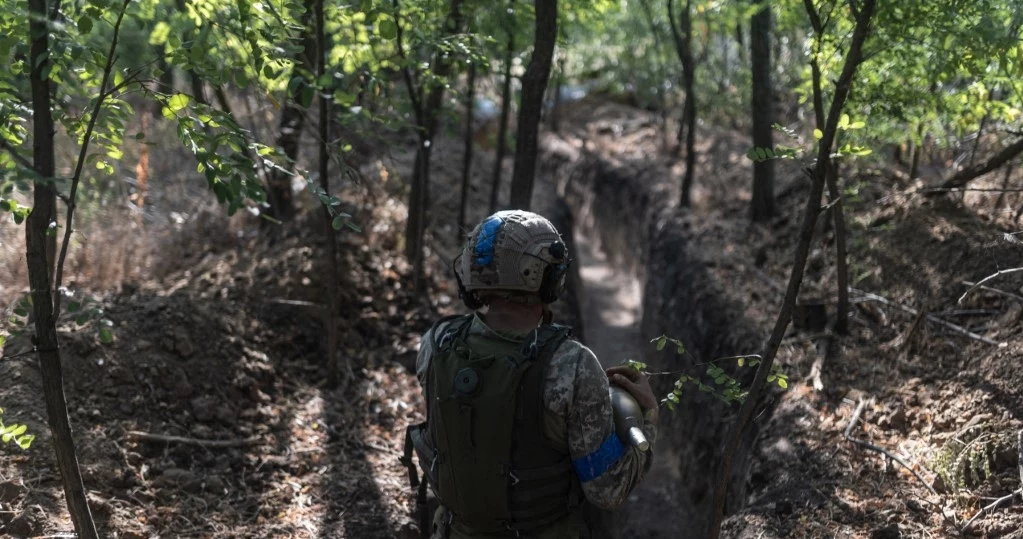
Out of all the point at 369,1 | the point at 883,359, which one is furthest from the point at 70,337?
the point at 883,359

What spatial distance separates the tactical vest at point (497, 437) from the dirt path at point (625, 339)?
3554mm

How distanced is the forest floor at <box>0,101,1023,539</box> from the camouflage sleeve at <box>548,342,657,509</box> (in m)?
1.76

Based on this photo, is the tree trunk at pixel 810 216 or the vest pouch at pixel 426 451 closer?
the vest pouch at pixel 426 451

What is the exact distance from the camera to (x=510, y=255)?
8.95 ft

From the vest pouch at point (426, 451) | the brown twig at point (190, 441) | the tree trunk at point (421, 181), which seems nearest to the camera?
the vest pouch at point (426, 451)

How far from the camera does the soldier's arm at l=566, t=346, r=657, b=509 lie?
257 centimetres

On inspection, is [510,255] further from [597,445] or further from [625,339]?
[625,339]

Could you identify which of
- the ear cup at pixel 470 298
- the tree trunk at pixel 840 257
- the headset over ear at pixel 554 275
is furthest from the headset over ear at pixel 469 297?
the tree trunk at pixel 840 257

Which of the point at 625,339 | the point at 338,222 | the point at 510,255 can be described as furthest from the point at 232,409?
the point at 625,339

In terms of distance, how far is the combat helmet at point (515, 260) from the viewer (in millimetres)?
2727

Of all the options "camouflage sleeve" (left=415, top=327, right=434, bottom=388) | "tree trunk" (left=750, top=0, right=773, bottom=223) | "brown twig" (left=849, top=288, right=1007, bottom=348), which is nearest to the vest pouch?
"camouflage sleeve" (left=415, top=327, right=434, bottom=388)

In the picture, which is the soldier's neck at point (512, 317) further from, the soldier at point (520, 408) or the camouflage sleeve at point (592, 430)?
the camouflage sleeve at point (592, 430)

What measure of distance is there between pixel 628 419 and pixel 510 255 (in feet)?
2.24

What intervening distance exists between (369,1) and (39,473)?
2.85 metres
